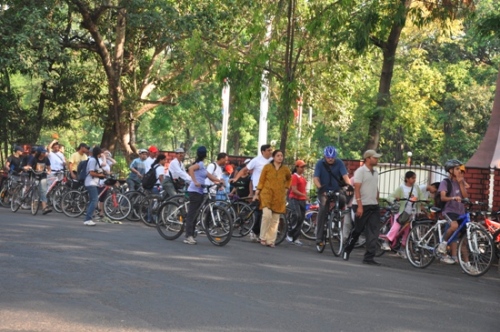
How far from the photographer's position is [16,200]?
961 inches

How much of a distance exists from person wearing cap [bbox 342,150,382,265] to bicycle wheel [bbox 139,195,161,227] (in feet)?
22.0

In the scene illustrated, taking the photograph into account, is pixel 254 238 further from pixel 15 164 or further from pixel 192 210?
pixel 15 164

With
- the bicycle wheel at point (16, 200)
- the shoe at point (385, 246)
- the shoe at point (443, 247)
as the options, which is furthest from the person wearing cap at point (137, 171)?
the shoe at point (443, 247)

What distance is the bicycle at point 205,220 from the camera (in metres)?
16.8

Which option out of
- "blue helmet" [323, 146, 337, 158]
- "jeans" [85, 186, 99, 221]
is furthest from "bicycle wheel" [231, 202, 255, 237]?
"jeans" [85, 186, 99, 221]

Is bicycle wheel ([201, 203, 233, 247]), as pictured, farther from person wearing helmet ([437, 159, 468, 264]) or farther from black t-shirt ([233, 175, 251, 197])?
black t-shirt ([233, 175, 251, 197])

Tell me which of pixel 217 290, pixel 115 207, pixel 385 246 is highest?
pixel 115 207

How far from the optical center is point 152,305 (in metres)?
9.80

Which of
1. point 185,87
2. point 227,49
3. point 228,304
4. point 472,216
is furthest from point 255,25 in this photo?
point 228,304

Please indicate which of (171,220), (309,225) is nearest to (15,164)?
(309,225)

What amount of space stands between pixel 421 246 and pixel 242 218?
448 cm

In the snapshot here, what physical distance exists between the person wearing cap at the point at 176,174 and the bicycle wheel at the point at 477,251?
6.65 metres

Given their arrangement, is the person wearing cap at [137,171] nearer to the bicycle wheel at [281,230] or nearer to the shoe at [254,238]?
the shoe at [254,238]

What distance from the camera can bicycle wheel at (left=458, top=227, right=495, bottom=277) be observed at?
1453 centimetres
